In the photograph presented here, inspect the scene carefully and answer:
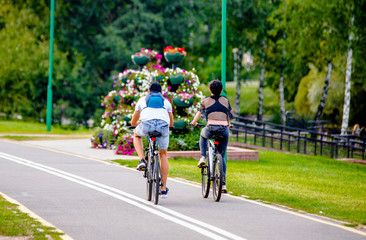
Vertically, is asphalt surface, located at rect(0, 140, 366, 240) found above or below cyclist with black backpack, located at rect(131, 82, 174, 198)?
below

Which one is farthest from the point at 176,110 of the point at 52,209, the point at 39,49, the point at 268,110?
the point at 268,110

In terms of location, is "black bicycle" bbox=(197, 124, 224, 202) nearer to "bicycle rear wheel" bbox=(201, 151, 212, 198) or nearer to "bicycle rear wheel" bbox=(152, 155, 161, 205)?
"bicycle rear wheel" bbox=(201, 151, 212, 198)

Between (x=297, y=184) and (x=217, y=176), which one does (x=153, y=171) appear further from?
(x=297, y=184)

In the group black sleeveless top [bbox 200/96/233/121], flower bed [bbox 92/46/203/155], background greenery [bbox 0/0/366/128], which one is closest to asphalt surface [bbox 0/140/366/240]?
black sleeveless top [bbox 200/96/233/121]

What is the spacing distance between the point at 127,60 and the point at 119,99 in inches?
864

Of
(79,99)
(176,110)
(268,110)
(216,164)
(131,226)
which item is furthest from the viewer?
(268,110)

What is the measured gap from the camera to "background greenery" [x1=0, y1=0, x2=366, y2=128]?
127 feet

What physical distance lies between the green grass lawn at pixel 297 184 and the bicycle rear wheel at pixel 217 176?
880 mm

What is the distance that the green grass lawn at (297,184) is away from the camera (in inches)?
420

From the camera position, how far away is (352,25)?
32125 mm

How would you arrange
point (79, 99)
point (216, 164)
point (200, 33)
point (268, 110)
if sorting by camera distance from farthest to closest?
point (268, 110) < point (200, 33) < point (79, 99) < point (216, 164)

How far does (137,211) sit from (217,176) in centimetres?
165

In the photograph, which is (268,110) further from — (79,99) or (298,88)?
(79,99)

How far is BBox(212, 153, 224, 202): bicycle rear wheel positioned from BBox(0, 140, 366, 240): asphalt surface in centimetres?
15
